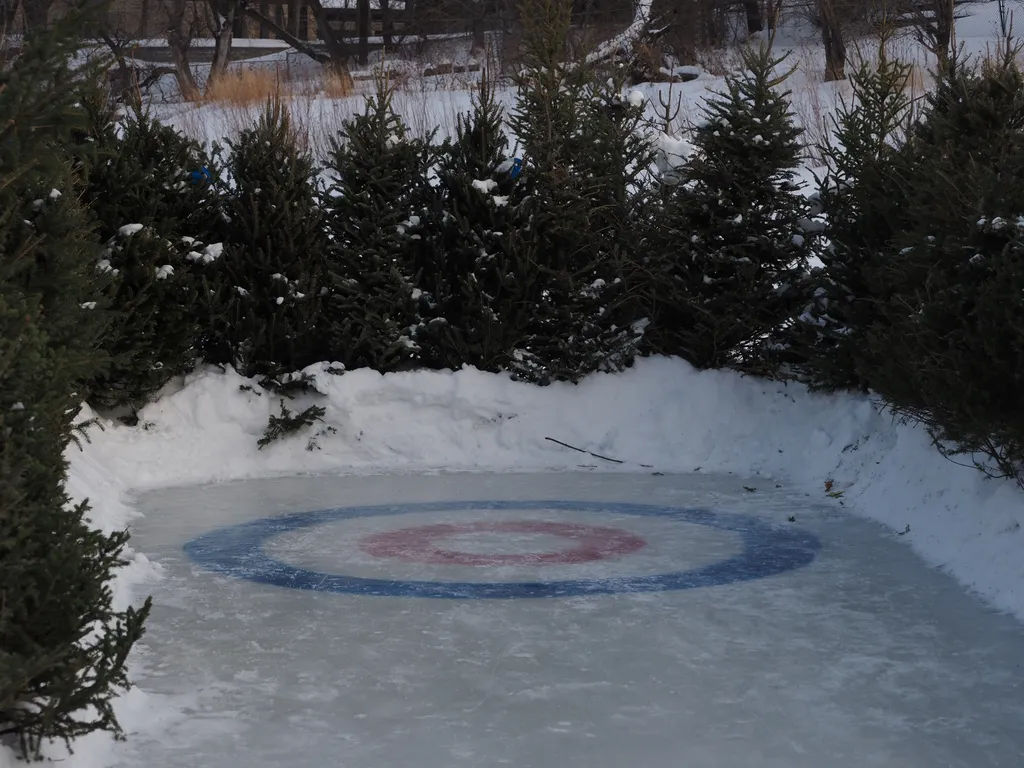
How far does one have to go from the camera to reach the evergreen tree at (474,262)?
12.1 meters

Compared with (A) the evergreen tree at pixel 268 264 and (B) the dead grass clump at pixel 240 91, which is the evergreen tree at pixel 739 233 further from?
(B) the dead grass clump at pixel 240 91

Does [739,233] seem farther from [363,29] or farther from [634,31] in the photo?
[363,29]

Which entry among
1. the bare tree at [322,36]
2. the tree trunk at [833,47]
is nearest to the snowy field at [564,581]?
the tree trunk at [833,47]

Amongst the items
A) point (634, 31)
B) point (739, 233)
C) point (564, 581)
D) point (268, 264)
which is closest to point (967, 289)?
point (564, 581)

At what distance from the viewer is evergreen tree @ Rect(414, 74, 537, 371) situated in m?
12.1

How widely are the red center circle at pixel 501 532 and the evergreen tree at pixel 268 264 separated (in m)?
3.89

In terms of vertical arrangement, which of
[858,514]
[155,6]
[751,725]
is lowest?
[858,514]

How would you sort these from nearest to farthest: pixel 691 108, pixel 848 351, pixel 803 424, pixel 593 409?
pixel 848 351, pixel 803 424, pixel 593 409, pixel 691 108

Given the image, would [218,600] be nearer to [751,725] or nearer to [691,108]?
[751,725]

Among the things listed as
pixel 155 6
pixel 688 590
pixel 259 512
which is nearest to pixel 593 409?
pixel 259 512

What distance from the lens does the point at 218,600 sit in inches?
262

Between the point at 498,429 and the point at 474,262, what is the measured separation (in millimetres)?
1768

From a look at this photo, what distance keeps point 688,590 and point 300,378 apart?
5942 mm

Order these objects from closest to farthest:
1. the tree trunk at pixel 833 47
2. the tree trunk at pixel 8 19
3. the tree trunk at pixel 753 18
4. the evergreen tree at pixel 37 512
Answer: the evergreen tree at pixel 37 512 < the tree trunk at pixel 8 19 < the tree trunk at pixel 833 47 < the tree trunk at pixel 753 18
